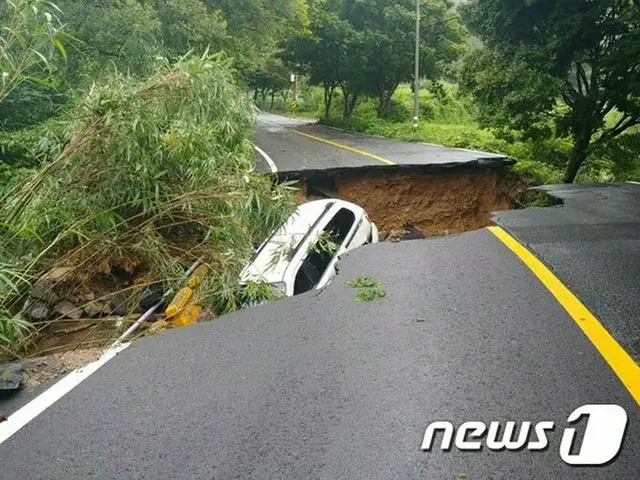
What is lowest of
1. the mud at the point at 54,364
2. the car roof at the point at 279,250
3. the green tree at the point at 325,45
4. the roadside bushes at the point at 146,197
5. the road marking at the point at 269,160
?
the road marking at the point at 269,160

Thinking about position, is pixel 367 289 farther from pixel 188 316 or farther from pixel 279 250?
pixel 188 316

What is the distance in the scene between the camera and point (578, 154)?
12.4 metres

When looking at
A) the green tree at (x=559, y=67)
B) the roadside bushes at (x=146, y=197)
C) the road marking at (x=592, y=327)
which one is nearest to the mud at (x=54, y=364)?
the roadside bushes at (x=146, y=197)

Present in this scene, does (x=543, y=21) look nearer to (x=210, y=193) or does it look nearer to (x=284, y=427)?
(x=210, y=193)

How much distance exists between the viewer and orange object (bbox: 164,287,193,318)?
518 cm

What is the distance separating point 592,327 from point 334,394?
6.60 ft

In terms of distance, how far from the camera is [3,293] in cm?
429

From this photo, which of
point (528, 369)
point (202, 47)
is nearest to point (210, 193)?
point (528, 369)

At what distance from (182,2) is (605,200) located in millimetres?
11197

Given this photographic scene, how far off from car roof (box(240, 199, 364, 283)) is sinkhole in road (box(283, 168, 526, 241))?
5652mm

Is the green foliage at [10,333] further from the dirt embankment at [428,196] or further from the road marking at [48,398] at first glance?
the dirt embankment at [428,196]

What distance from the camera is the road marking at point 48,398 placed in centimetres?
326

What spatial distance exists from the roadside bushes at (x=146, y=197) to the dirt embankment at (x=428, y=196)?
750cm

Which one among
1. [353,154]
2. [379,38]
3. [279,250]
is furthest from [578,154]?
[379,38]
